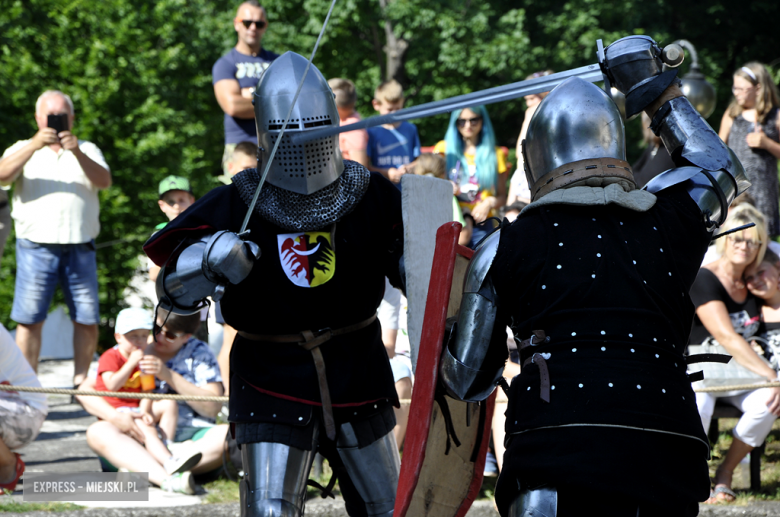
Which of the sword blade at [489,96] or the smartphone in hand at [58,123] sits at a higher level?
the smartphone in hand at [58,123]

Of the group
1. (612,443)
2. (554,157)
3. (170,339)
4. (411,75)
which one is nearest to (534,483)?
(612,443)

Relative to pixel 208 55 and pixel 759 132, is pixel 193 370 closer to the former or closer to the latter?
pixel 759 132

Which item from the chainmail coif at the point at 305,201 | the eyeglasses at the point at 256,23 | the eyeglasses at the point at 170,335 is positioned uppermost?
the eyeglasses at the point at 256,23

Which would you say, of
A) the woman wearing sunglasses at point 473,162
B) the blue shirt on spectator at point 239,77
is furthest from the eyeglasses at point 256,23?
the woman wearing sunglasses at point 473,162

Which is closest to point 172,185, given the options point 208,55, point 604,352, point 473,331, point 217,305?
point 217,305

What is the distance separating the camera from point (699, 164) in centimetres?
254

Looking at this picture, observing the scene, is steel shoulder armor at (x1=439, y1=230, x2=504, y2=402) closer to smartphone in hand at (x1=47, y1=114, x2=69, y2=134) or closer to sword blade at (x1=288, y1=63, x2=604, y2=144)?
sword blade at (x1=288, y1=63, x2=604, y2=144)

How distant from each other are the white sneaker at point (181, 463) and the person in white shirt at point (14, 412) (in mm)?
701

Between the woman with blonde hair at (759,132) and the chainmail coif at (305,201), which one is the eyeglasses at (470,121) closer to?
the woman with blonde hair at (759,132)

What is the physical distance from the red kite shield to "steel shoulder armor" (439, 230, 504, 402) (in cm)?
5

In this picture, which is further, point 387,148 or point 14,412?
point 387,148

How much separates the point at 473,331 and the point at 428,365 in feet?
0.57

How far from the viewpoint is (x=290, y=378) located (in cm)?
295

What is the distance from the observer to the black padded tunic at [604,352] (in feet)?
7.13
